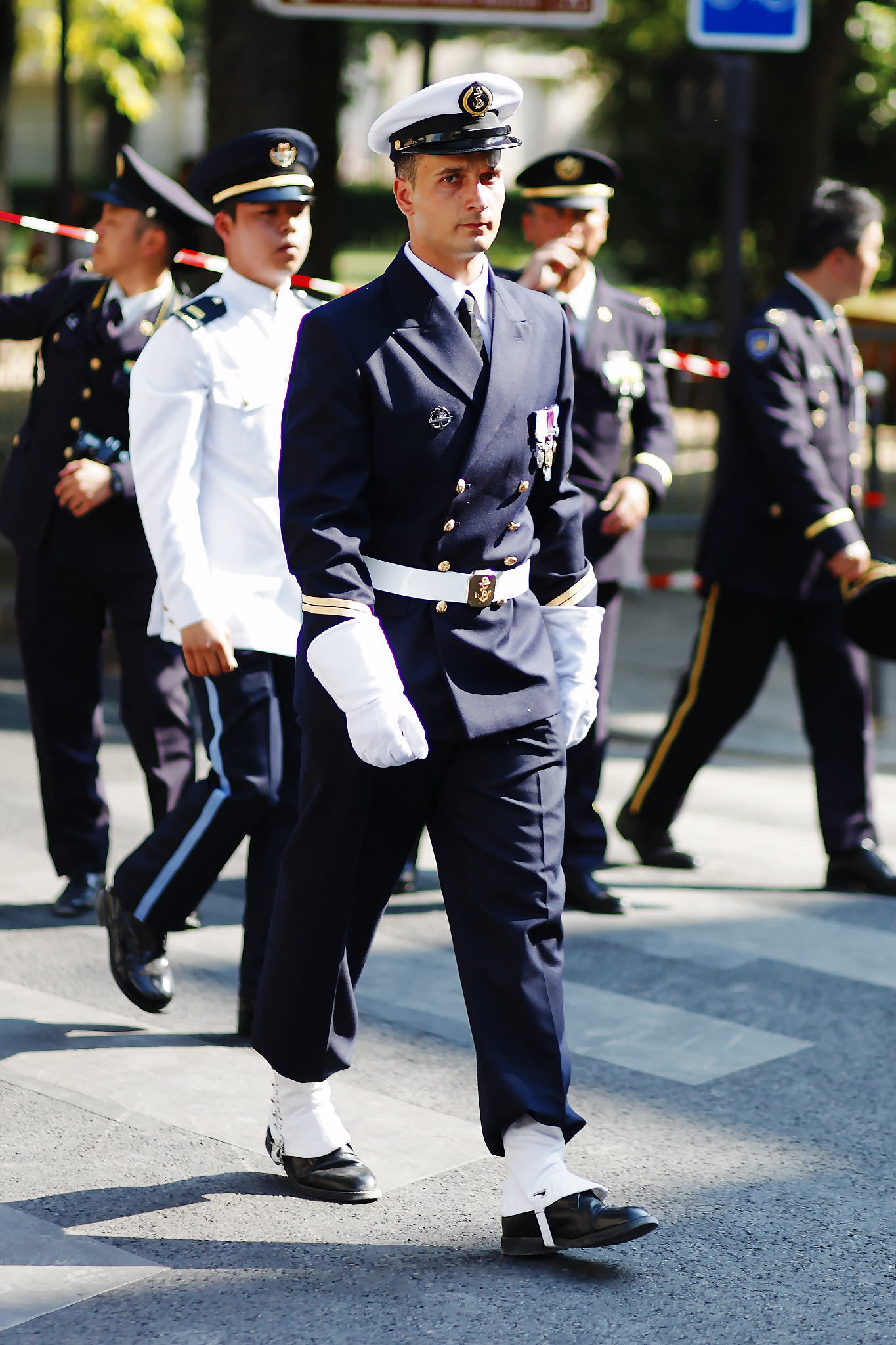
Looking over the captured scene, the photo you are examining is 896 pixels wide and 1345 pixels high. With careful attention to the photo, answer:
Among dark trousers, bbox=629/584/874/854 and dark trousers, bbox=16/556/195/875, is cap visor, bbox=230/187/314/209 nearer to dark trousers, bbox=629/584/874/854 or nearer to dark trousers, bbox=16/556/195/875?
dark trousers, bbox=16/556/195/875

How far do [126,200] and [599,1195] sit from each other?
3.00 metres

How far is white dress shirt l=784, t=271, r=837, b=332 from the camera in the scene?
19.6 feet

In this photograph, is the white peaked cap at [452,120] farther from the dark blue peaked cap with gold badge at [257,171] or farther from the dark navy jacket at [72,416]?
the dark navy jacket at [72,416]

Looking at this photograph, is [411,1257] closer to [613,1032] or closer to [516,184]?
[613,1032]

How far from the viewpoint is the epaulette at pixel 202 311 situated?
430cm

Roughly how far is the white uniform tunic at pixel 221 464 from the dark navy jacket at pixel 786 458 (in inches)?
77.2

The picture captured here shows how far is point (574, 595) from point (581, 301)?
90.0 inches

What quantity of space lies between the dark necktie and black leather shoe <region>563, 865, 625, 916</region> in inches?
Result: 100

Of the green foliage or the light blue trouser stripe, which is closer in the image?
the light blue trouser stripe

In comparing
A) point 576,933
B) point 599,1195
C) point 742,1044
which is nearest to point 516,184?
point 576,933

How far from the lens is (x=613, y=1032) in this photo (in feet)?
14.8

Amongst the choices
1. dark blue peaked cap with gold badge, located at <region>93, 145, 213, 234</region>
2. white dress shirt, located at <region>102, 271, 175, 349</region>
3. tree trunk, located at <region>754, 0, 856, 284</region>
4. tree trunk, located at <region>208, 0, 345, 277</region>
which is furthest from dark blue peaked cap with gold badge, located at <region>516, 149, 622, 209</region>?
tree trunk, located at <region>754, 0, 856, 284</region>

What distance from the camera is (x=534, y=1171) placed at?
10.5 ft

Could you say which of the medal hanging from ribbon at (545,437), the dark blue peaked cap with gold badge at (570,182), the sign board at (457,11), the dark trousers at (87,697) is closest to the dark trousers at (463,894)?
the medal hanging from ribbon at (545,437)
